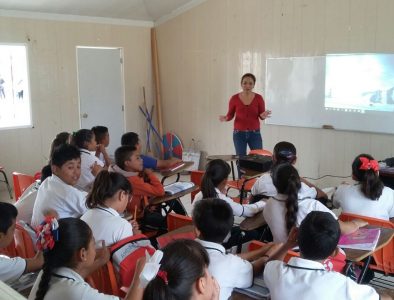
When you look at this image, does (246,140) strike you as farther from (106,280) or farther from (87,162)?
(106,280)

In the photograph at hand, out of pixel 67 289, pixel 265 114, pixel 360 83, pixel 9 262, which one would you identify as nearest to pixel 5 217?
pixel 9 262

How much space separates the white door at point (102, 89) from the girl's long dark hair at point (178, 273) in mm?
5957

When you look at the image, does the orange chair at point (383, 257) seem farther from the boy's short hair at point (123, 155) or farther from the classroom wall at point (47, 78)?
the classroom wall at point (47, 78)

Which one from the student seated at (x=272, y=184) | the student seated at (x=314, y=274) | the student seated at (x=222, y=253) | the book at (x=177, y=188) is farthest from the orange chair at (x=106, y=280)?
the student seated at (x=272, y=184)

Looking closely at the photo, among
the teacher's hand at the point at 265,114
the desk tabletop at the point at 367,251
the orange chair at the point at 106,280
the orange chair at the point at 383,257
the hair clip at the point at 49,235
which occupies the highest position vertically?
the teacher's hand at the point at 265,114

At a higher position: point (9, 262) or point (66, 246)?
point (66, 246)

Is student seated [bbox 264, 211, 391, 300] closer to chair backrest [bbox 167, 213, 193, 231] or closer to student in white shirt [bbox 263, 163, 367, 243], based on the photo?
student in white shirt [bbox 263, 163, 367, 243]

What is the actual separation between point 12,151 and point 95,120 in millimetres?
1392

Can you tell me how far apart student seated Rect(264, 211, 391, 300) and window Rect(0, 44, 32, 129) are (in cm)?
534

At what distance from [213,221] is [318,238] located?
1.51ft

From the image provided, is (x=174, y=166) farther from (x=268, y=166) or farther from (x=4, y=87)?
(x=4, y=87)

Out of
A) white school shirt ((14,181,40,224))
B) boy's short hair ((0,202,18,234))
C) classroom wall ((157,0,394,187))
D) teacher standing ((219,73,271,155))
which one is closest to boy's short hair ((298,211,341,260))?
boy's short hair ((0,202,18,234))

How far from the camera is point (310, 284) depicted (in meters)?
1.63

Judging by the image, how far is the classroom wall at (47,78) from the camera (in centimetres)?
621
